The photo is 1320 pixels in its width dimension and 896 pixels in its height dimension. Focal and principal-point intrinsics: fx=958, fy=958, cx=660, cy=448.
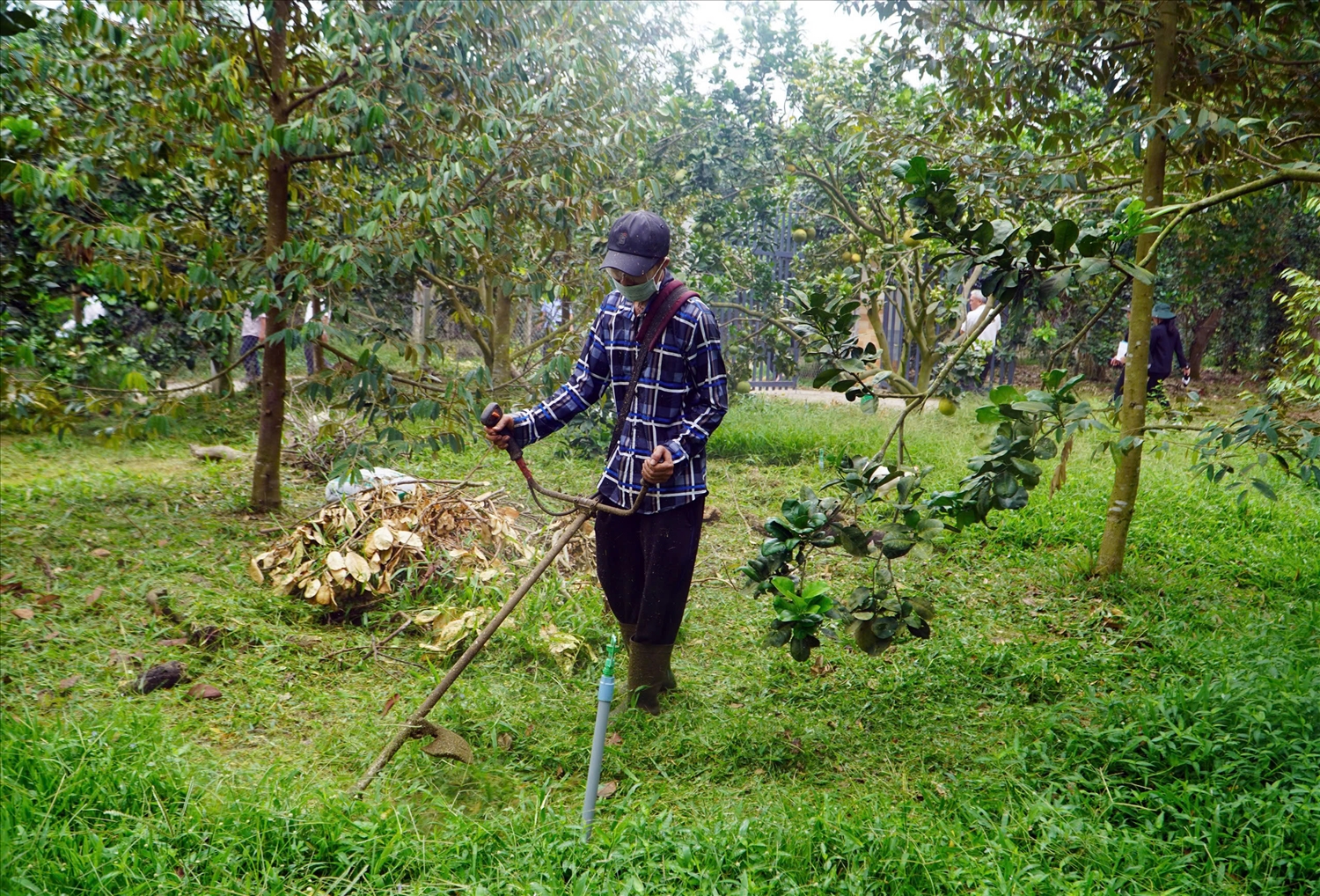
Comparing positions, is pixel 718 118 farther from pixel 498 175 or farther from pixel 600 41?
pixel 498 175

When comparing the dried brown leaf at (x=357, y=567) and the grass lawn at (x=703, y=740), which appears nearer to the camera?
the grass lawn at (x=703, y=740)

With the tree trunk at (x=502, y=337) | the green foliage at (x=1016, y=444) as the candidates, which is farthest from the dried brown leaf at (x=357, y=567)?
the tree trunk at (x=502, y=337)

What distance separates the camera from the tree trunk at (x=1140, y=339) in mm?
4453

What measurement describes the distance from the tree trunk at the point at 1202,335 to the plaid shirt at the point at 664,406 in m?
13.5

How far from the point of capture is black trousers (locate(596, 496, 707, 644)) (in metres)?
3.33

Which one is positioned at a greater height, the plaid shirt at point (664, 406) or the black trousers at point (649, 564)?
the plaid shirt at point (664, 406)

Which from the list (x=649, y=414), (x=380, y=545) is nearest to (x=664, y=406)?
(x=649, y=414)

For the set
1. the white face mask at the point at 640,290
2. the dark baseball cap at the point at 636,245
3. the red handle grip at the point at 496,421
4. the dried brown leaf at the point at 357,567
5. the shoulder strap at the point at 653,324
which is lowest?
the dried brown leaf at the point at 357,567

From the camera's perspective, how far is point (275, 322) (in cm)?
491

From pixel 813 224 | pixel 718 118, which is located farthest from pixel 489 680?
pixel 813 224

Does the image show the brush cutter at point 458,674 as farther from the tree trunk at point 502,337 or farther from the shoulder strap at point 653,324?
the tree trunk at point 502,337

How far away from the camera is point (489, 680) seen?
3836 millimetres

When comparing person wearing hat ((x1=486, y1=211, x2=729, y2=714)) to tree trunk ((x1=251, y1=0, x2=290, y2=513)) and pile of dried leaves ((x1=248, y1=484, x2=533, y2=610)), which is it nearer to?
pile of dried leaves ((x1=248, y1=484, x2=533, y2=610))

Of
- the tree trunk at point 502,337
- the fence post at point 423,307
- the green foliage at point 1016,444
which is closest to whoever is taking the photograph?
the green foliage at point 1016,444
